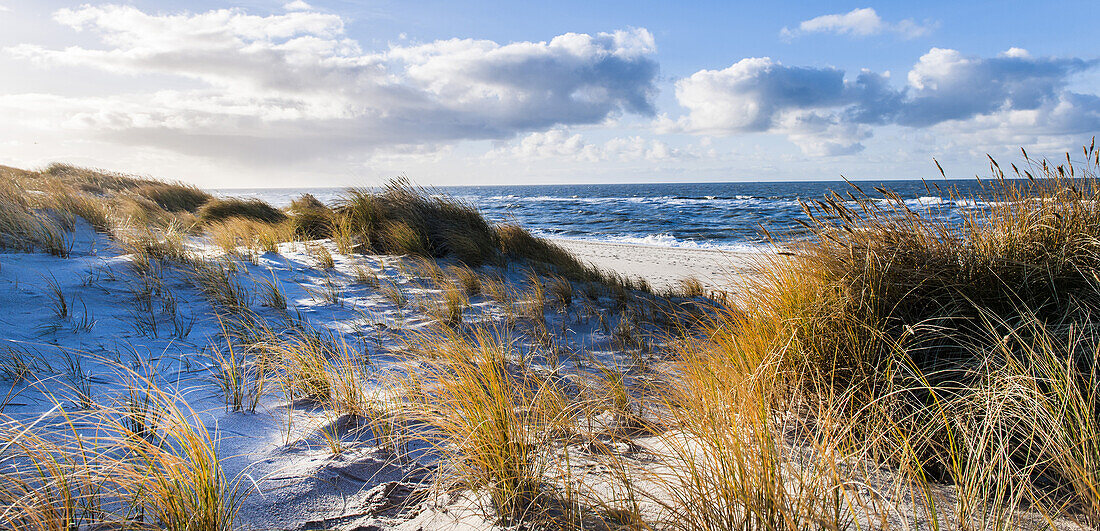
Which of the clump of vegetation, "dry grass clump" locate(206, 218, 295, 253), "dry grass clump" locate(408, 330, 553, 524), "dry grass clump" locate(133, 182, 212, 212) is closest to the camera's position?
"dry grass clump" locate(408, 330, 553, 524)

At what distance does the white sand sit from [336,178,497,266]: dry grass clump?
8.58ft

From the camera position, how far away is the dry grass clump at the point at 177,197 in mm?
11656

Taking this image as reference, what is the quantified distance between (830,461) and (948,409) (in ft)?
2.42

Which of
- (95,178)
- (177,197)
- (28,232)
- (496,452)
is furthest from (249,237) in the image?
(95,178)

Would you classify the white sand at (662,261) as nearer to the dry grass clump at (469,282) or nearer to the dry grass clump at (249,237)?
the dry grass clump at (469,282)

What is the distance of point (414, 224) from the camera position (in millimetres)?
7059

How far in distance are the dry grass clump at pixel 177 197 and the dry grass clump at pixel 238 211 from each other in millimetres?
1439

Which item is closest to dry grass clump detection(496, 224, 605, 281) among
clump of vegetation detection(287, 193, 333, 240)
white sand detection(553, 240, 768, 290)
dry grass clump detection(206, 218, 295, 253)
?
white sand detection(553, 240, 768, 290)

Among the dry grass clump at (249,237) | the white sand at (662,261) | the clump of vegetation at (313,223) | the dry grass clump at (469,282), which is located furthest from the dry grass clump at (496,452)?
the clump of vegetation at (313,223)

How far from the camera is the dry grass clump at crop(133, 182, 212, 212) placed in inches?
459

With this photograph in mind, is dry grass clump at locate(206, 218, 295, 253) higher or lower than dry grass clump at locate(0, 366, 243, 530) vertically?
higher

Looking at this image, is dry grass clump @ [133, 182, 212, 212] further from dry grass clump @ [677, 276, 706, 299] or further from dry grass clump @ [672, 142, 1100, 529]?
dry grass clump @ [672, 142, 1100, 529]

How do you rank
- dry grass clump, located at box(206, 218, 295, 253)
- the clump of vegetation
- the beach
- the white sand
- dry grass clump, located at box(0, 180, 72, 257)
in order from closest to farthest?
the beach → dry grass clump, located at box(0, 180, 72, 257) → dry grass clump, located at box(206, 218, 295, 253) → the clump of vegetation → the white sand

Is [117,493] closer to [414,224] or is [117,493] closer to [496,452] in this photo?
[496,452]
